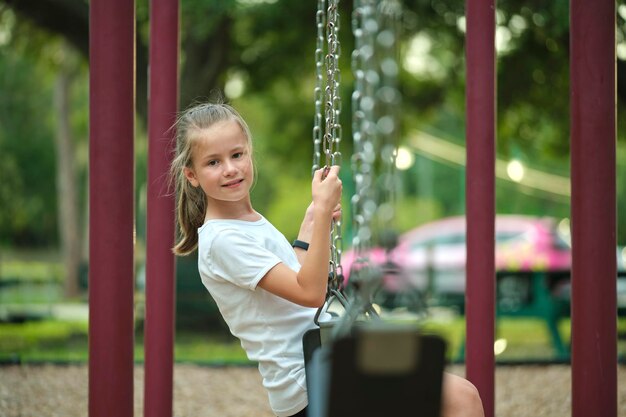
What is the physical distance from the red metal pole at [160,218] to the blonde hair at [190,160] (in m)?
1.12

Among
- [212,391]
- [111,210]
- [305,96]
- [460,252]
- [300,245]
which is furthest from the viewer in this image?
[460,252]

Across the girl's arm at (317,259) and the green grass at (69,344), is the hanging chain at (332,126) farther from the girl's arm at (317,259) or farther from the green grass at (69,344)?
the green grass at (69,344)

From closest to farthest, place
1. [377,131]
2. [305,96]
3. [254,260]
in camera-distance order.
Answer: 1. [377,131]
2. [254,260]
3. [305,96]

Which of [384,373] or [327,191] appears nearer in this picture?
[384,373]

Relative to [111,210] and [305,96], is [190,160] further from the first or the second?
[305,96]

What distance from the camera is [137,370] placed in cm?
734

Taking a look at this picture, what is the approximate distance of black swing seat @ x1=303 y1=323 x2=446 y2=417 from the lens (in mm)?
1387

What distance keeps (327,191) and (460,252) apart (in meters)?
12.7

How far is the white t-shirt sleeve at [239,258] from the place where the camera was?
2174 millimetres

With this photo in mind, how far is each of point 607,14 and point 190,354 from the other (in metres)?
6.18

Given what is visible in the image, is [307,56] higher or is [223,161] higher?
[307,56]

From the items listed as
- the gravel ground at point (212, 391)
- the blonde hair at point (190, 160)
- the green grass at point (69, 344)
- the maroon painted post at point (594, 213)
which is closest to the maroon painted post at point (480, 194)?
the maroon painted post at point (594, 213)

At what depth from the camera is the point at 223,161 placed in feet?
7.61

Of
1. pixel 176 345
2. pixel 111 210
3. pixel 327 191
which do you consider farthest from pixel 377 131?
pixel 176 345
